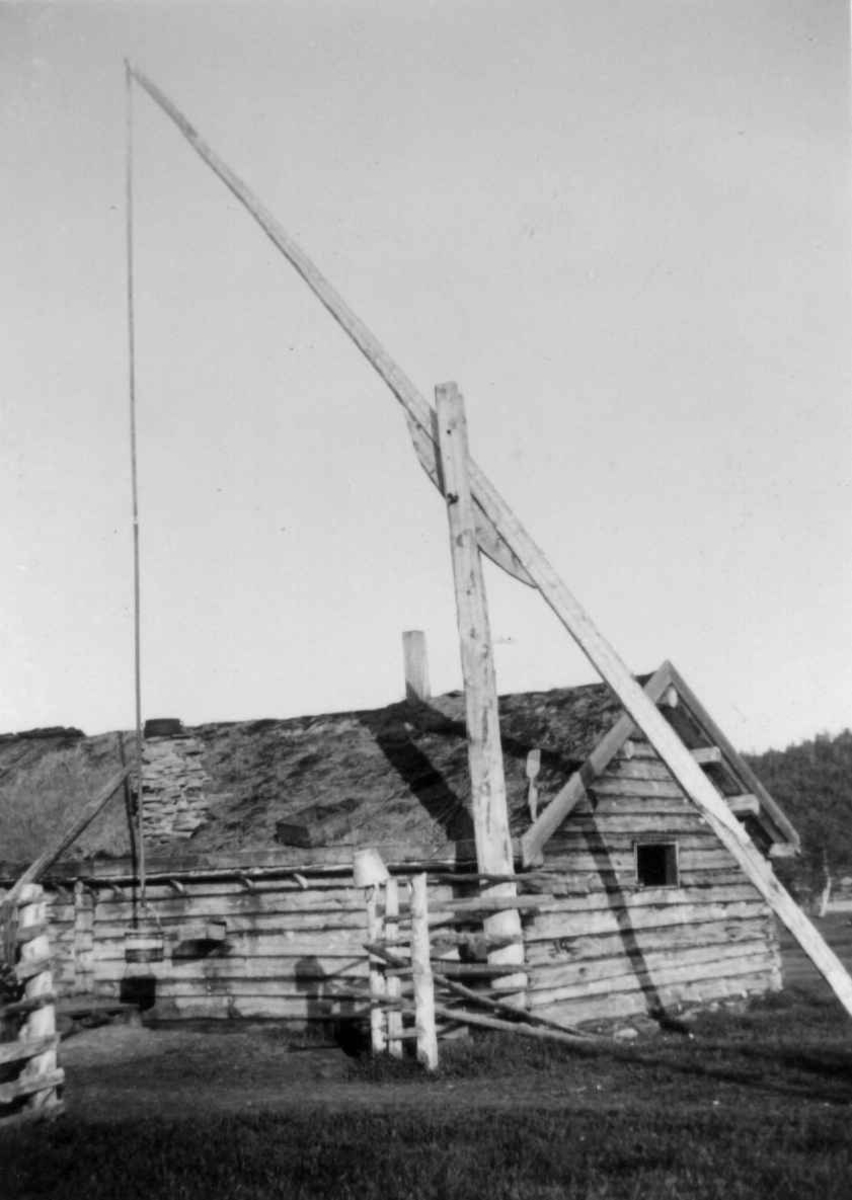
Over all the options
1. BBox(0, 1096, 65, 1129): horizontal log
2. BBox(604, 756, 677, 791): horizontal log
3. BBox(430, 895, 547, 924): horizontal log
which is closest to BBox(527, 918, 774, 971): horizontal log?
BBox(430, 895, 547, 924): horizontal log

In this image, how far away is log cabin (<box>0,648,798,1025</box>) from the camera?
15.3 metres

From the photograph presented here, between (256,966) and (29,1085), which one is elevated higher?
(256,966)

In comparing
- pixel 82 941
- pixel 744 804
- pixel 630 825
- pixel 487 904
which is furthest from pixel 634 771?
pixel 82 941

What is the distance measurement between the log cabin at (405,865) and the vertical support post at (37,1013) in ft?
14.9

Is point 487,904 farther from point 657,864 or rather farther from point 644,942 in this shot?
point 657,864

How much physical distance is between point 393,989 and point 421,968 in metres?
0.79

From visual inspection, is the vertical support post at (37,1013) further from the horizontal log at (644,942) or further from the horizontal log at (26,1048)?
the horizontal log at (644,942)

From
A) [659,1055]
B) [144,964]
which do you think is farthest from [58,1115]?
[144,964]

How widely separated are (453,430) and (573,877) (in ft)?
19.1

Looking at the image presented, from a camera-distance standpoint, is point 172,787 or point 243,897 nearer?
point 243,897

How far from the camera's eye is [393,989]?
13477mm

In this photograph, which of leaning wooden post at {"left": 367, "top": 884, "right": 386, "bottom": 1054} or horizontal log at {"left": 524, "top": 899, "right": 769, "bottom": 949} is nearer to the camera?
leaning wooden post at {"left": 367, "top": 884, "right": 386, "bottom": 1054}

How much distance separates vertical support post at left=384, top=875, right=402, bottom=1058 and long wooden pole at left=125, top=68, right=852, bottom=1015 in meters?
3.63

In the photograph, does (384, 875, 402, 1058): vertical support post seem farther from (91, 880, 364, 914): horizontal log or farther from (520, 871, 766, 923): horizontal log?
(520, 871, 766, 923): horizontal log
